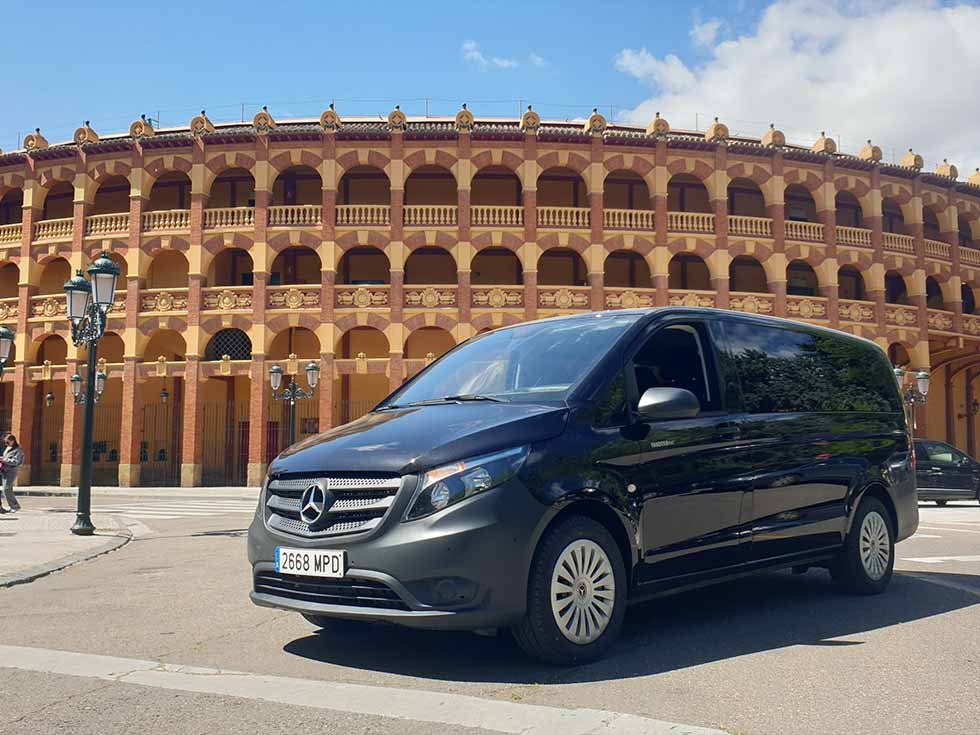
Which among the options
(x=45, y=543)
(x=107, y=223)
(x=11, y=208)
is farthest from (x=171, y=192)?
(x=45, y=543)

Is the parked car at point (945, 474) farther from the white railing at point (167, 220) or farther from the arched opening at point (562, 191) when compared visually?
the white railing at point (167, 220)

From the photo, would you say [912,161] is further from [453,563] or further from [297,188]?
[453,563]

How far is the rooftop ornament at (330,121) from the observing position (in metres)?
33.2

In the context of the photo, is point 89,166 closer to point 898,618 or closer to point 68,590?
point 68,590

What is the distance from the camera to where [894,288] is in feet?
131

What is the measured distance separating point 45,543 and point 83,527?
142 centimetres

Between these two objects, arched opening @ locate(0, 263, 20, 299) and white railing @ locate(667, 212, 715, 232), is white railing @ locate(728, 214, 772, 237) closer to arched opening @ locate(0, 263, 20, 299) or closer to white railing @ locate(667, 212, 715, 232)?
white railing @ locate(667, 212, 715, 232)

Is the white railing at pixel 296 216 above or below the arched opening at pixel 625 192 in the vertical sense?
below

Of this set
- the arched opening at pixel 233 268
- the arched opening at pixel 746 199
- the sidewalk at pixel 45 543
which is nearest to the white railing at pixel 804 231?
the arched opening at pixel 746 199

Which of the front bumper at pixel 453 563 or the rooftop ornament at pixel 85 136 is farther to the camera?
the rooftop ornament at pixel 85 136

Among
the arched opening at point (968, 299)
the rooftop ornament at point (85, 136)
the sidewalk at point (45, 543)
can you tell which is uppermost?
the rooftop ornament at point (85, 136)

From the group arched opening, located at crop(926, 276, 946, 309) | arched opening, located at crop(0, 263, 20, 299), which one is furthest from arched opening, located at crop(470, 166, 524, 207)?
arched opening, located at crop(0, 263, 20, 299)

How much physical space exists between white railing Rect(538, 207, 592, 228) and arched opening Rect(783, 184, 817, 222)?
9.94 m

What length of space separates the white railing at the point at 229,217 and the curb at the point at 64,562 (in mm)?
21914
